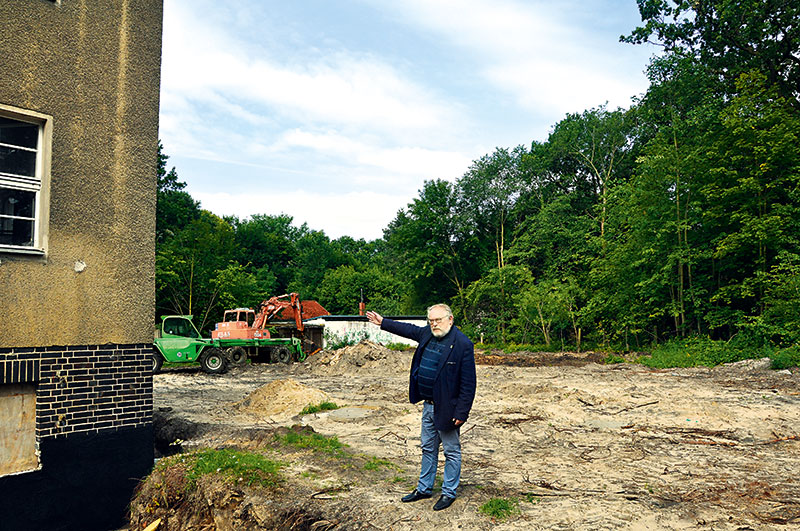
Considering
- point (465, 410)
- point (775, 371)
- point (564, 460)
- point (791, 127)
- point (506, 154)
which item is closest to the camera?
point (465, 410)

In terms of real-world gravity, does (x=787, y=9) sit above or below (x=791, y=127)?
above

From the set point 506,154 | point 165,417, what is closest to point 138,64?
point 165,417

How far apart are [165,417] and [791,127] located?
21483mm

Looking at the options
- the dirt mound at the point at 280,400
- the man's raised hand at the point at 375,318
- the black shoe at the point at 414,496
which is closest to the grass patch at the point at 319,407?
the dirt mound at the point at 280,400

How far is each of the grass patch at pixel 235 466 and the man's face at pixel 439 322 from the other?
274 cm

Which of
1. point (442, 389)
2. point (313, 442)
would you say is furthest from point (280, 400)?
point (442, 389)

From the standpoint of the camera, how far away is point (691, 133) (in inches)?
925

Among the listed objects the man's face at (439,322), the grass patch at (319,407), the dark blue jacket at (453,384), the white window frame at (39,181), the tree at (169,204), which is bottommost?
the grass patch at (319,407)

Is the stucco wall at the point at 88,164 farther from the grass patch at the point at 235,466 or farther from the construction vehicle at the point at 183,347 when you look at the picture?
the construction vehicle at the point at 183,347

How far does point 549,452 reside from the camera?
8305 mm

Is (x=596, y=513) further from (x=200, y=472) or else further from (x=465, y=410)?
(x=200, y=472)

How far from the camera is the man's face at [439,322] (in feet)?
17.2

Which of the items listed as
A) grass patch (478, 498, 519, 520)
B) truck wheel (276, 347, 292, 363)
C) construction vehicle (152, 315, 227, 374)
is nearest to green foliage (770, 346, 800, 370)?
grass patch (478, 498, 519, 520)

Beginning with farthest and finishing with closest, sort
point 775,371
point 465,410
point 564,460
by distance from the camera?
point 775,371 < point 564,460 < point 465,410
